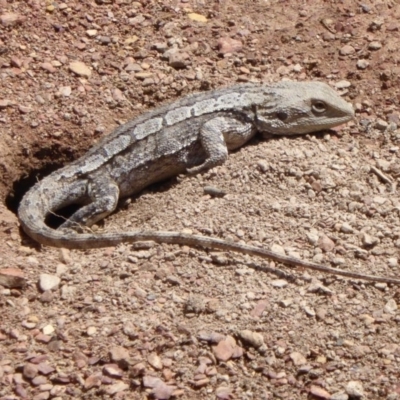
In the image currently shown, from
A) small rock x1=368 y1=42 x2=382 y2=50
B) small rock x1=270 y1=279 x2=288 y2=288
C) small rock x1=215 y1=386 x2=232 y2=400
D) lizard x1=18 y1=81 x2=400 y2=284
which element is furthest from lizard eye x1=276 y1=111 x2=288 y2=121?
small rock x1=215 y1=386 x2=232 y2=400

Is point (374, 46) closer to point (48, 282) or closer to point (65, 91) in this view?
point (65, 91)

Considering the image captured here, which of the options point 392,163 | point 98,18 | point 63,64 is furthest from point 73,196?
point 392,163

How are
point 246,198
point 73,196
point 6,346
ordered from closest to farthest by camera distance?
point 6,346
point 246,198
point 73,196

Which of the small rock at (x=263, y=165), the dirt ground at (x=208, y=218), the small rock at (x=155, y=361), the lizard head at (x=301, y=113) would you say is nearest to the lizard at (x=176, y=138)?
the lizard head at (x=301, y=113)

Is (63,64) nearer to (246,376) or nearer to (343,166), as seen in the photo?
(343,166)

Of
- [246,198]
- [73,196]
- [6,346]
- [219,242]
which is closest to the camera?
[6,346]

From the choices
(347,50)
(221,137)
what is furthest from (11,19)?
(347,50)
